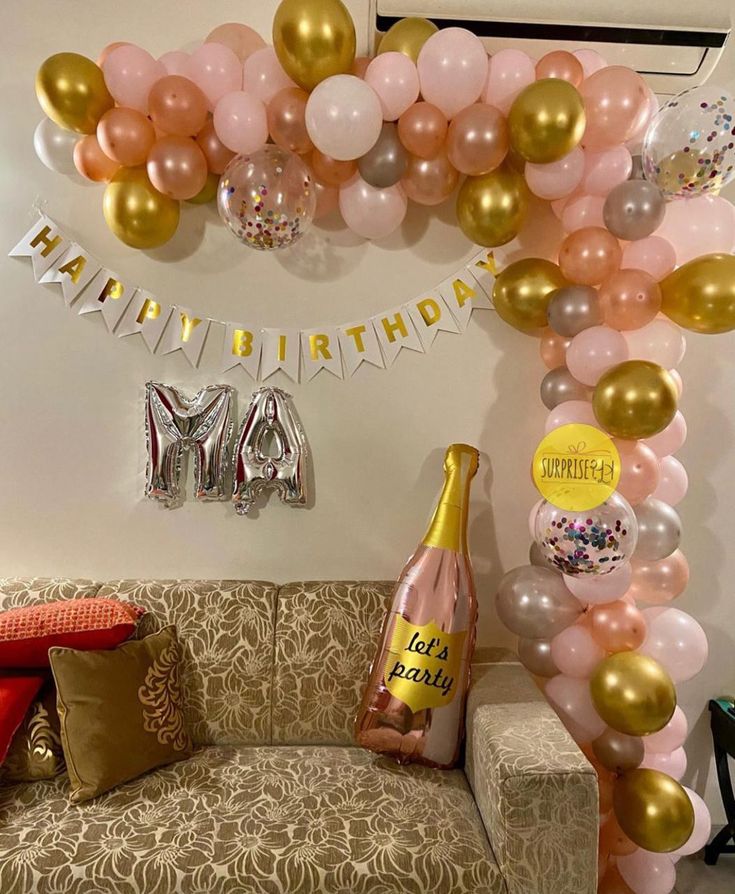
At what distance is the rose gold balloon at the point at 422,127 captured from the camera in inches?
69.7

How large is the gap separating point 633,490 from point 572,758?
68cm

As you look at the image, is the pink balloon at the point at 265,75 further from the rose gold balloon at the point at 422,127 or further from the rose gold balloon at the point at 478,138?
the rose gold balloon at the point at 478,138

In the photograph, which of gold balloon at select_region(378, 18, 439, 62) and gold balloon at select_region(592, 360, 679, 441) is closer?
gold balloon at select_region(592, 360, 679, 441)

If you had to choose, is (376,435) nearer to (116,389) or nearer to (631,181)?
(116,389)

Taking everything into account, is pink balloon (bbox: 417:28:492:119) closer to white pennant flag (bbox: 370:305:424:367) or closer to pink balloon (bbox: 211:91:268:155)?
pink balloon (bbox: 211:91:268:155)

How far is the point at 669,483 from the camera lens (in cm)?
189

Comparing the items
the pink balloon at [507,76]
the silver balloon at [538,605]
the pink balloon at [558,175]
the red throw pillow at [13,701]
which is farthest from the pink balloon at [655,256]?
the red throw pillow at [13,701]

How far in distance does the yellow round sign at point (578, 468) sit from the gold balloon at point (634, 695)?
43 centimetres

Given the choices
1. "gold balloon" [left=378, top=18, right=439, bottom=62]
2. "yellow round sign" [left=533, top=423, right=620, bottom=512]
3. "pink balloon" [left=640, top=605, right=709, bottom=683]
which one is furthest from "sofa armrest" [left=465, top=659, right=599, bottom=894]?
"gold balloon" [left=378, top=18, right=439, bottom=62]

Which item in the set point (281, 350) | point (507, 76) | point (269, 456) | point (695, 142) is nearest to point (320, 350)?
point (281, 350)

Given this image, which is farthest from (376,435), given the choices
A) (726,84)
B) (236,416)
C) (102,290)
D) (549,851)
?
(726,84)

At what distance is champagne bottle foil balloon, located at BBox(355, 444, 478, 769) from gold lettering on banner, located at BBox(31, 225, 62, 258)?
148 centimetres

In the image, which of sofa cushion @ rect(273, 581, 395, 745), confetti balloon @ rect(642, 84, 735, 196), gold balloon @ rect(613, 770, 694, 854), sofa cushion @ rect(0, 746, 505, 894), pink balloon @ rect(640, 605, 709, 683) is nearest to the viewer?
sofa cushion @ rect(0, 746, 505, 894)

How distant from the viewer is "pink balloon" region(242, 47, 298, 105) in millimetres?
1818
